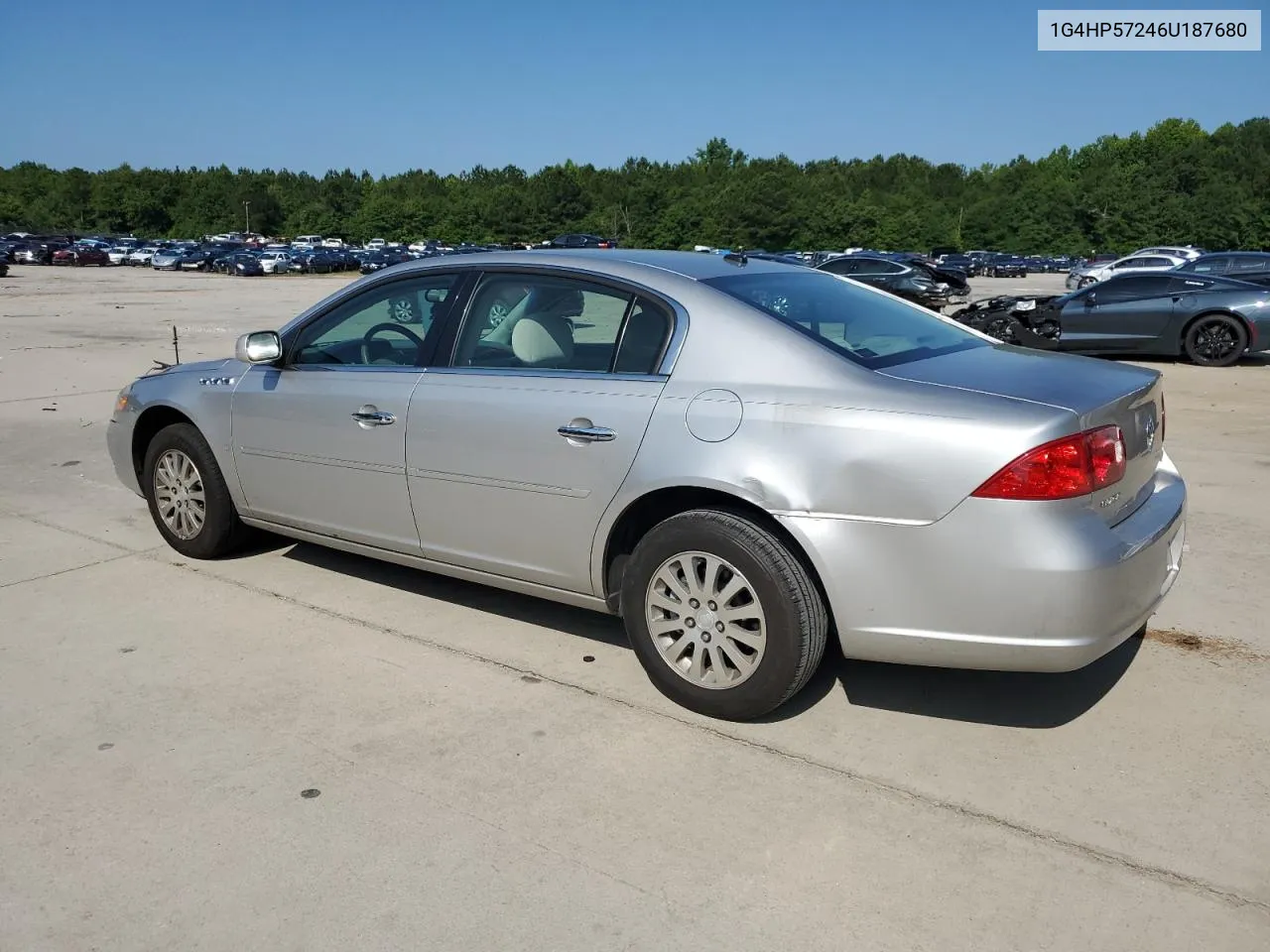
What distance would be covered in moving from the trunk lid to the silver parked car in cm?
2

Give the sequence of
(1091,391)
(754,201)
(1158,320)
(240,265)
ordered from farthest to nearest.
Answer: (754,201) → (240,265) → (1158,320) → (1091,391)

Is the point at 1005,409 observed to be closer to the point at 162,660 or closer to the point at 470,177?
the point at 162,660

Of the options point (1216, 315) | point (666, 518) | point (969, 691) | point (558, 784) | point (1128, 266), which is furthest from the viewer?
point (1128, 266)

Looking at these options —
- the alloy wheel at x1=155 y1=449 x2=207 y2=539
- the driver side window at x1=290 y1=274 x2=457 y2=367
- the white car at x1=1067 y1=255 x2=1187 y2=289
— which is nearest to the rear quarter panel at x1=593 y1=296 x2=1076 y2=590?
the driver side window at x1=290 y1=274 x2=457 y2=367

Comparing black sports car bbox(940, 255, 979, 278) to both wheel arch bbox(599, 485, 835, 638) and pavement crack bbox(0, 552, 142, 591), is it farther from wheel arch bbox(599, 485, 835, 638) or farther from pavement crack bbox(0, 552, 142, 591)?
wheel arch bbox(599, 485, 835, 638)

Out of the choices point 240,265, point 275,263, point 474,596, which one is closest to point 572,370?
point 474,596

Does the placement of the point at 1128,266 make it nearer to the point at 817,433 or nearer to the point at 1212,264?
the point at 1212,264

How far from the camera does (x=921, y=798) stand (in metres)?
3.29

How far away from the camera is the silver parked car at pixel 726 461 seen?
330cm

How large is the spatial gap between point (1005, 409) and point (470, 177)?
177 metres

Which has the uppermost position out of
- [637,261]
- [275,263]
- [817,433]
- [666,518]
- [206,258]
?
[206,258]

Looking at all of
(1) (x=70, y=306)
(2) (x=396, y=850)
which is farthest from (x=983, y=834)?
(1) (x=70, y=306)

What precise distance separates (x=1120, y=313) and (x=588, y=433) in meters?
13.4

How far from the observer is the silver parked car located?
3.30m
